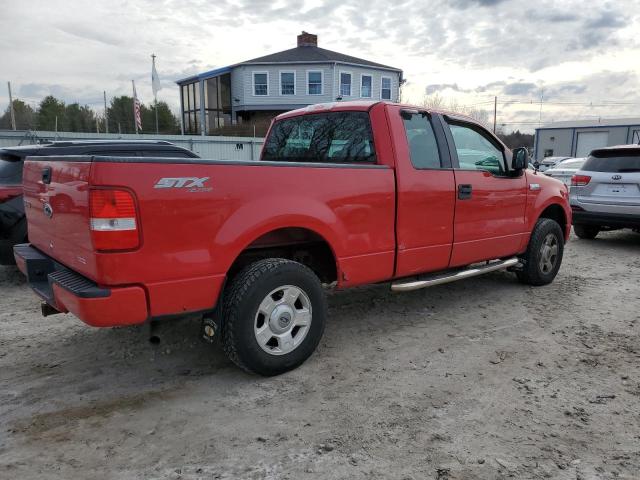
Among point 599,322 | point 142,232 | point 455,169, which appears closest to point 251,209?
point 142,232

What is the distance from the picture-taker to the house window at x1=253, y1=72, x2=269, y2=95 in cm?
3469

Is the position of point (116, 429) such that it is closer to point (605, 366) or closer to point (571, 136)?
point (605, 366)

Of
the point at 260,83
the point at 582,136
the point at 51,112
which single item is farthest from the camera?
the point at 51,112

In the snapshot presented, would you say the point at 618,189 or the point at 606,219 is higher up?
the point at 618,189

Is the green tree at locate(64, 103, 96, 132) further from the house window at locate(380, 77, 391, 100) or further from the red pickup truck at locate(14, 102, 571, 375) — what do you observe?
the red pickup truck at locate(14, 102, 571, 375)

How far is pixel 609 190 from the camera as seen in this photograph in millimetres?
8484

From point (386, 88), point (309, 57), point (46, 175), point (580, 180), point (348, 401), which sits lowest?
point (348, 401)

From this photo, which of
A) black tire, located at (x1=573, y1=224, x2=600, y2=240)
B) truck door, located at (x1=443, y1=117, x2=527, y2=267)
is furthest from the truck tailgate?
black tire, located at (x1=573, y1=224, x2=600, y2=240)

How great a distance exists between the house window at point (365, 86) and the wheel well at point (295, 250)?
32.0 m

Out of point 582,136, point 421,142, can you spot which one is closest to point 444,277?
point 421,142

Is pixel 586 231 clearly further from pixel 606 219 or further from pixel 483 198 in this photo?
pixel 483 198

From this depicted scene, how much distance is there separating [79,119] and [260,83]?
4847 centimetres

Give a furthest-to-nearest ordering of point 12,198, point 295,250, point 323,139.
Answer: point 12,198 → point 323,139 → point 295,250

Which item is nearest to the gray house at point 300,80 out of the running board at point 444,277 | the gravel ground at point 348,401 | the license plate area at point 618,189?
the license plate area at point 618,189
